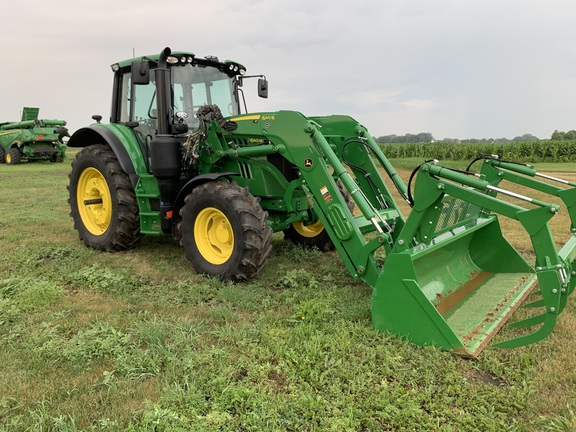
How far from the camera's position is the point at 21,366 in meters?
3.20

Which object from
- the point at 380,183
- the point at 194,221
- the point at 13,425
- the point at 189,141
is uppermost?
the point at 189,141

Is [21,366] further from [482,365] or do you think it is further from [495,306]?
[495,306]

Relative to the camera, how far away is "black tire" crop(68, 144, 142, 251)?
232 inches

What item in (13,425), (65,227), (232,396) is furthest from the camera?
(65,227)

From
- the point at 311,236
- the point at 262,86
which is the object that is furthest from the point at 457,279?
the point at 262,86

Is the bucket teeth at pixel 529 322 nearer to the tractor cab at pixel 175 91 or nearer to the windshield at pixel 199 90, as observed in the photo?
the tractor cab at pixel 175 91

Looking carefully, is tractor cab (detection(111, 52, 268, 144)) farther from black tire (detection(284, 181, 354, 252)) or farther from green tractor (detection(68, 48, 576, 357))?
black tire (detection(284, 181, 354, 252))

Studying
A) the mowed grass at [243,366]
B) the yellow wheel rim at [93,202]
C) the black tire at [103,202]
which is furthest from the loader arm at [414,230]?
the yellow wheel rim at [93,202]

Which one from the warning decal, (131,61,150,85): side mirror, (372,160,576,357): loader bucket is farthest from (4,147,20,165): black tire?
(372,160,576,357): loader bucket

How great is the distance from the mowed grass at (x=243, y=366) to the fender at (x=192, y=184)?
3.17 ft

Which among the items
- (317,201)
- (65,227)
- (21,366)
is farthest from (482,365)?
(65,227)

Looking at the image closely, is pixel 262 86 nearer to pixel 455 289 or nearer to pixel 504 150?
pixel 455 289

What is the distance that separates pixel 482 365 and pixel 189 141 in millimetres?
3714

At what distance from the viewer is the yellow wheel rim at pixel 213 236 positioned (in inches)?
199
